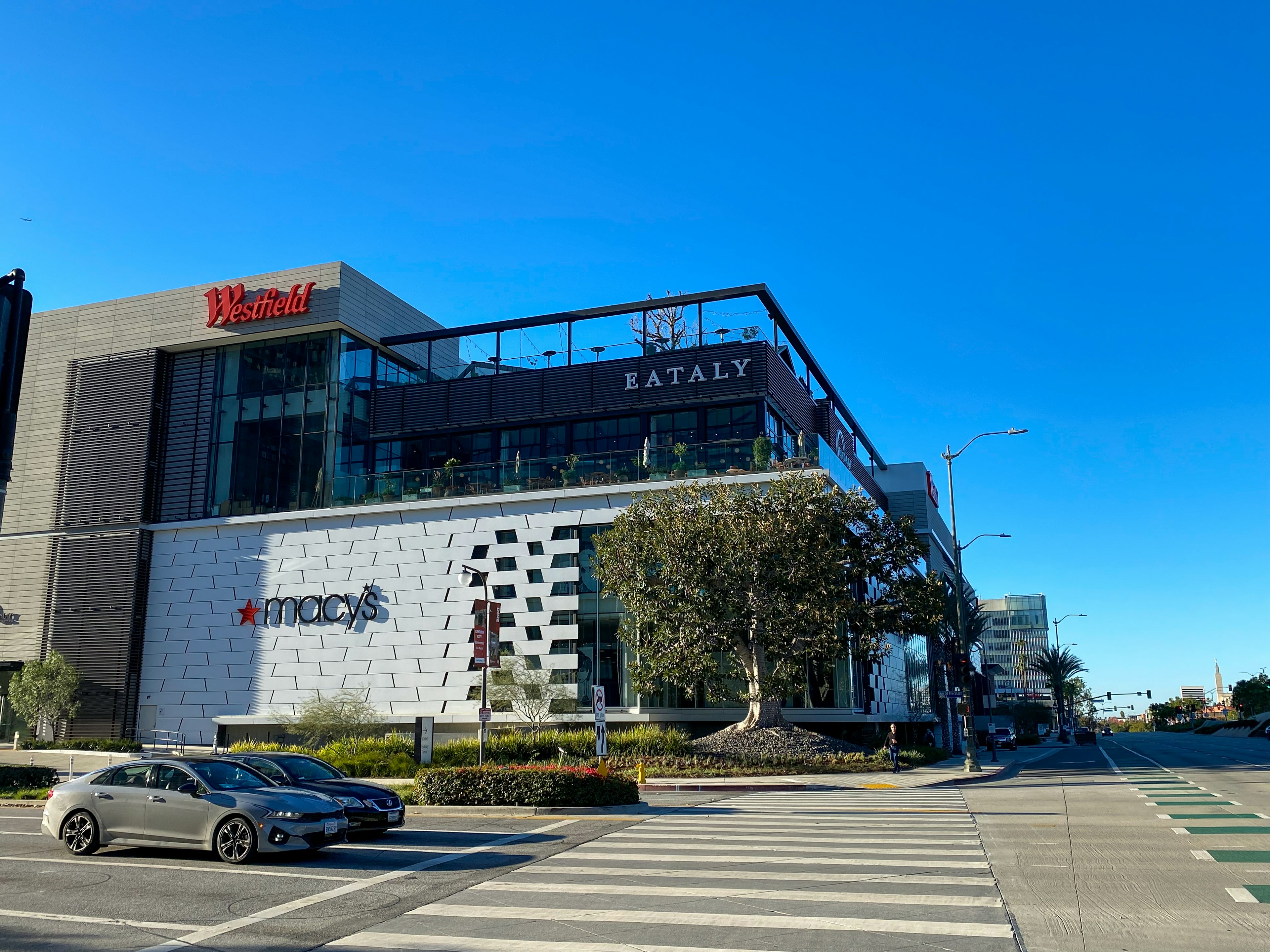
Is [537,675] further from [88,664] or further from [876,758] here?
[88,664]

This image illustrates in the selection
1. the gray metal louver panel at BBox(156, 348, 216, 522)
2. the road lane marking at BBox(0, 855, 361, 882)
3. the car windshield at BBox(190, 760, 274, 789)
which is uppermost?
the gray metal louver panel at BBox(156, 348, 216, 522)

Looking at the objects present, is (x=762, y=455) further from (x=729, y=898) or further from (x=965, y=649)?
(x=729, y=898)

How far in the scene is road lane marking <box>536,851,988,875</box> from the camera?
12.4 m

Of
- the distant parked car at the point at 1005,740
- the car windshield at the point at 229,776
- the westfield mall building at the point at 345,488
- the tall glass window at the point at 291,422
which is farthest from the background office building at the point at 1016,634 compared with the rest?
the car windshield at the point at 229,776

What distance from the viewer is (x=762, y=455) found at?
37.2 meters

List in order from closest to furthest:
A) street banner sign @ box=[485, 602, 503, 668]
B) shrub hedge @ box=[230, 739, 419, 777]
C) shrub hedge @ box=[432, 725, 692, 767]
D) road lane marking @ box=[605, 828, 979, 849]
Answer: road lane marking @ box=[605, 828, 979, 849] → street banner sign @ box=[485, 602, 503, 668] → shrub hedge @ box=[230, 739, 419, 777] → shrub hedge @ box=[432, 725, 692, 767]

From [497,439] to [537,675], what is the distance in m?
14.1

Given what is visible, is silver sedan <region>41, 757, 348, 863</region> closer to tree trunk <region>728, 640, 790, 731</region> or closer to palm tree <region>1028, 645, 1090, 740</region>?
tree trunk <region>728, 640, 790, 731</region>

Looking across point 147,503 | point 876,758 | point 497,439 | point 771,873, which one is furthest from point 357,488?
point 771,873

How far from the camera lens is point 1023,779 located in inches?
1244

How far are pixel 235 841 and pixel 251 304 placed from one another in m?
39.3

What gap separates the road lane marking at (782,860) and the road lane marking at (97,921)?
507 cm

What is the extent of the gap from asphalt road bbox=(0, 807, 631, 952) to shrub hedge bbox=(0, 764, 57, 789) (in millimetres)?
8144

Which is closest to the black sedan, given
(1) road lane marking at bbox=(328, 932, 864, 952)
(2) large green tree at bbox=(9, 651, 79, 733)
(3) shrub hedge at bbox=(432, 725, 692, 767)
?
(1) road lane marking at bbox=(328, 932, 864, 952)
